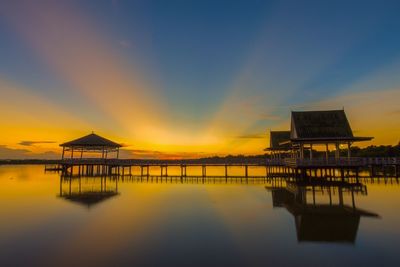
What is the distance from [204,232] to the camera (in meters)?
11.7

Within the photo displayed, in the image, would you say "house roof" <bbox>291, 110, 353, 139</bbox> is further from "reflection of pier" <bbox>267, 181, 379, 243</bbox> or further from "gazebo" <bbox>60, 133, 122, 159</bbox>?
"gazebo" <bbox>60, 133, 122, 159</bbox>

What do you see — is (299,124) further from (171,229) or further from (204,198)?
(171,229)

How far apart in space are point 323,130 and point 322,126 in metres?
0.55

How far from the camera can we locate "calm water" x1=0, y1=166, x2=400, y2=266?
8.65m

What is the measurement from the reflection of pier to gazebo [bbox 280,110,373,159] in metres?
5.79

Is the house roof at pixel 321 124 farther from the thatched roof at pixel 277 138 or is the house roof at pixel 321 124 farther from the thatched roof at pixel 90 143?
the thatched roof at pixel 90 143

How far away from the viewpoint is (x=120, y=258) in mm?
8703

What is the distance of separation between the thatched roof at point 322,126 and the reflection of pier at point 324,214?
6.12 m

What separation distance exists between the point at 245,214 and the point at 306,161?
13.6 metres

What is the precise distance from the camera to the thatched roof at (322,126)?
27425 mm

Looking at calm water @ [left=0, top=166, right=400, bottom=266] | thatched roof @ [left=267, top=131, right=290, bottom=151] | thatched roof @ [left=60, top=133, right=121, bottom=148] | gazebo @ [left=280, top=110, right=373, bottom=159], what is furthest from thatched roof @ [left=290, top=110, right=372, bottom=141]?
thatched roof @ [left=60, top=133, right=121, bottom=148]

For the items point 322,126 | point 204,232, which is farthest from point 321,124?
point 204,232

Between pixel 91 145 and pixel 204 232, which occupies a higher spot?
pixel 91 145

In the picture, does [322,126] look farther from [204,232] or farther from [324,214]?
[204,232]
